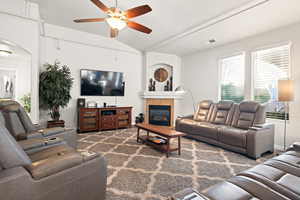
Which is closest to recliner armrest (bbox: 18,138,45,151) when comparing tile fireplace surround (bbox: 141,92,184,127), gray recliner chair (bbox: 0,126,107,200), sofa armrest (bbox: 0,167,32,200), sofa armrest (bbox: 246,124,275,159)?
gray recliner chair (bbox: 0,126,107,200)

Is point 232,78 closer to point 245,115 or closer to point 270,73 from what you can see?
point 270,73

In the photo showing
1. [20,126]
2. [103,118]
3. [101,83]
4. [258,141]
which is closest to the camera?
[20,126]

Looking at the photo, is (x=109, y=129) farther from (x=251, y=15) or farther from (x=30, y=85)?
(x=251, y=15)

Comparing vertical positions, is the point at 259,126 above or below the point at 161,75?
below

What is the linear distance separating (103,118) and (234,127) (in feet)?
11.8

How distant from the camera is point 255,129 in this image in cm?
290

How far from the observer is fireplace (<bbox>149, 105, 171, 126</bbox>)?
5.79 metres

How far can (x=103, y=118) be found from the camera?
15.8 feet

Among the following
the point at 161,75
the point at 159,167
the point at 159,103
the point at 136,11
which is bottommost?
the point at 159,167

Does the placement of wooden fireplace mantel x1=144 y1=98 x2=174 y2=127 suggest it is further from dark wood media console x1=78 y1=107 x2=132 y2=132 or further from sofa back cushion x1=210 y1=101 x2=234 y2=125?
sofa back cushion x1=210 y1=101 x2=234 y2=125

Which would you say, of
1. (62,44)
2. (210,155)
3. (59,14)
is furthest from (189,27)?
(62,44)

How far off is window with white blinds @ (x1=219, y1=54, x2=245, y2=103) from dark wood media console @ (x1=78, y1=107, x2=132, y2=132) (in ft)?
10.3

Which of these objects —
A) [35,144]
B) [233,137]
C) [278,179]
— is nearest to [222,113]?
[233,137]

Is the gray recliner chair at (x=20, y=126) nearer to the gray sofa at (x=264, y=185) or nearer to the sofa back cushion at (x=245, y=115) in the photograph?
the gray sofa at (x=264, y=185)
